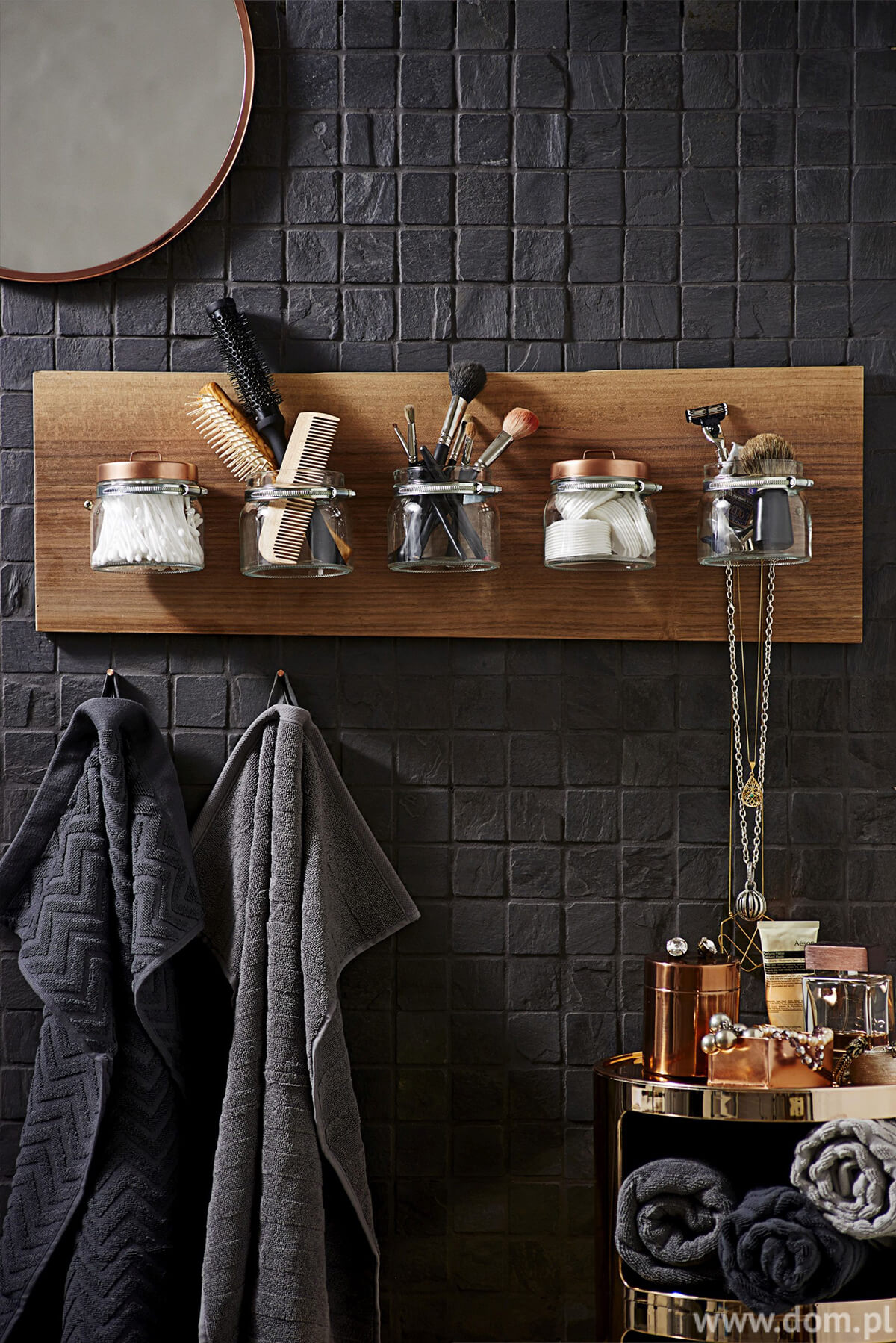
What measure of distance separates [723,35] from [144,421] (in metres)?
0.75

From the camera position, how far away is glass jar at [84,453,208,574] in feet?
3.21

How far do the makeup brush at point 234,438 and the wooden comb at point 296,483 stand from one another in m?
0.03

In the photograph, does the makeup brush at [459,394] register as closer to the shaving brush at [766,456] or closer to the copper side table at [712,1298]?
the shaving brush at [766,456]

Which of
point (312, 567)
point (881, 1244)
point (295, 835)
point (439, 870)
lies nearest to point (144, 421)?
point (312, 567)

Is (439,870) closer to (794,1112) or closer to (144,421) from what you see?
(794,1112)

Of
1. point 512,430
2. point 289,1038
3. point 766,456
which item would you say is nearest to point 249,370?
point 512,430

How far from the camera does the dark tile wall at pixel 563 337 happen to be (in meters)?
1.07

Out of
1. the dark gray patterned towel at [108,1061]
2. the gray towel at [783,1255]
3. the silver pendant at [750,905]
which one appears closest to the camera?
the gray towel at [783,1255]

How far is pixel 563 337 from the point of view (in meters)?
1.09

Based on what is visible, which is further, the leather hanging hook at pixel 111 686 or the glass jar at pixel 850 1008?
the leather hanging hook at pixel 111 686

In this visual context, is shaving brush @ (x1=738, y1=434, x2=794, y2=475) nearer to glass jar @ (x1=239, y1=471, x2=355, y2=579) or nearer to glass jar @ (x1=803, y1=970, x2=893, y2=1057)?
glass jar @ (x1=239, y1=471, x2=355, y2=579)

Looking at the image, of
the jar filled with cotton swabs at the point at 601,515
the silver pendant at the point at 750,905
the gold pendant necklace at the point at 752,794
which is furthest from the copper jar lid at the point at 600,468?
the silver pendant at the point at 750,905

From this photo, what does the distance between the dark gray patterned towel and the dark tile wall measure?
11cm

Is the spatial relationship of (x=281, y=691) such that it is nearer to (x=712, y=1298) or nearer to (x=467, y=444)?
(x=467, y=444)
